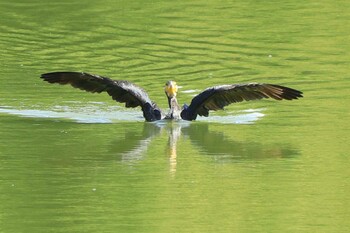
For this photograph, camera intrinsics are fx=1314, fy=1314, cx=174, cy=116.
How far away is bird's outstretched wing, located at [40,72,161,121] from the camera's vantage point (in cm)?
1766

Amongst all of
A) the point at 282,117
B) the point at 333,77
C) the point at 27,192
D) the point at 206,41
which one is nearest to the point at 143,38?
the point at 206,41

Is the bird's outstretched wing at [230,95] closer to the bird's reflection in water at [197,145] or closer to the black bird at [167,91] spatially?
the black bird at [167,91]

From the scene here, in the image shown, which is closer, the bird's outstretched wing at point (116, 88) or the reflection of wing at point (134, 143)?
the reflection of wing at point (134, 143)

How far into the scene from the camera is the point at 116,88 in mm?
17875

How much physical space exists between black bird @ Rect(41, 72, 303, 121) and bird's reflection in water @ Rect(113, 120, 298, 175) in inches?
6.5

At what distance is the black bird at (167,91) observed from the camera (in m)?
17.2

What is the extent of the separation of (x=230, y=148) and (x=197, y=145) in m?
0.52

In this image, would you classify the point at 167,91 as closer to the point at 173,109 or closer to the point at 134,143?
the point at 173,109

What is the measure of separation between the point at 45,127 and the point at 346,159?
4460 mm

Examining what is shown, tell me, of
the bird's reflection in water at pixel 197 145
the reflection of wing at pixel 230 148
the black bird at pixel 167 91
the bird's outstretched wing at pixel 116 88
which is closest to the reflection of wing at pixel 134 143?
the bird's reflection in water at pixel 197 145

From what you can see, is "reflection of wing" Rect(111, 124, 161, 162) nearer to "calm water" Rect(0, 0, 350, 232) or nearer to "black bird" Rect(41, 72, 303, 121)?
"calm water" Rect(0, 0, 350, 232)

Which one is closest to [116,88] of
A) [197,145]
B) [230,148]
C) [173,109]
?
[173,109]

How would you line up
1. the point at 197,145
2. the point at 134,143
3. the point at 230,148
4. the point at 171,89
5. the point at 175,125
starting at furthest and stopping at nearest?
the point at 171,89
the point at 175,125
the point at 134,143
the point at 197,145
the point at 230,148

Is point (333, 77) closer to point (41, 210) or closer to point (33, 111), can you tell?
point (33, 111)
